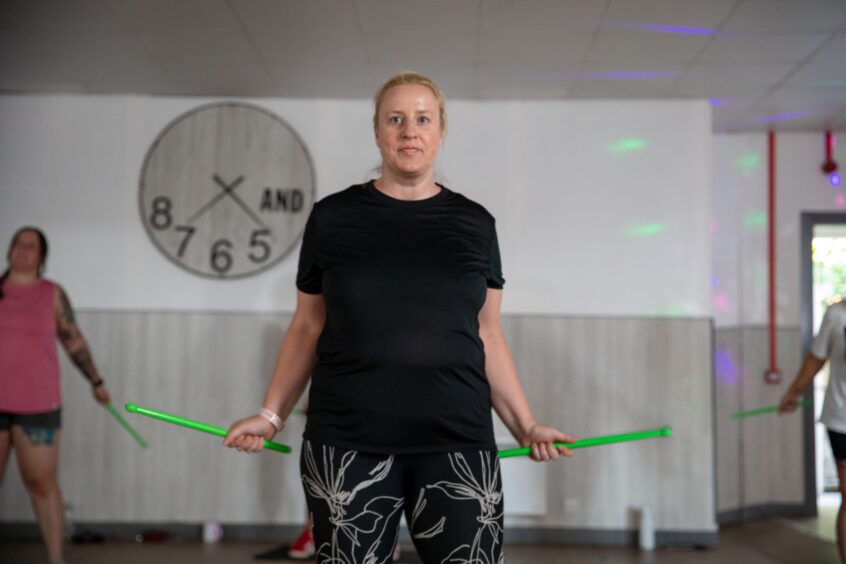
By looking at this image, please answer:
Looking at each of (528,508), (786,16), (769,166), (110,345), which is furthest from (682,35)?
(110,345)

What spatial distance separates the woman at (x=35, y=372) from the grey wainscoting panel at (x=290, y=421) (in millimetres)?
1040

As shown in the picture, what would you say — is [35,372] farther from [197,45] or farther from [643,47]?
[643,47]

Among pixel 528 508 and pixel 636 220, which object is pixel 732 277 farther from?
pixel 528 508

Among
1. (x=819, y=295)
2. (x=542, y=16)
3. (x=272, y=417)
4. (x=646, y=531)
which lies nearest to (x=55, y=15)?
(x=542, y=16)

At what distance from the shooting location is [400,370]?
160 cm

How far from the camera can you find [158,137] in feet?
17.0

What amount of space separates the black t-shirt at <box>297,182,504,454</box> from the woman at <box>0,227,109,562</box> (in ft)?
8.39

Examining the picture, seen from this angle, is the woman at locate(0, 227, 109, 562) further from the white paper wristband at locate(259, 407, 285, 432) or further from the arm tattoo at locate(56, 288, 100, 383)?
the white paper wristband at locate(259, 407, 285, 432)

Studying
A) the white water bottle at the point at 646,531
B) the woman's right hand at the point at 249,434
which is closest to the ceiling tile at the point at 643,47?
the white water bottle at the point at 646,531

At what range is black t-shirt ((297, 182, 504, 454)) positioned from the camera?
5.23ft

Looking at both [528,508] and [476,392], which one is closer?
[476,392]

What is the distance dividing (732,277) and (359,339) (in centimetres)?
481

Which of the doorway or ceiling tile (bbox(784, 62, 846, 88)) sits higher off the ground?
ceiling tile (bbox(784, 62, 846, 88))

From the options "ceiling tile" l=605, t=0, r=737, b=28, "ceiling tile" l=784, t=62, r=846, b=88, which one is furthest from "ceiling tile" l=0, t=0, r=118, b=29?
"ceiling tile" l=784, t=62, r=846, b=88
